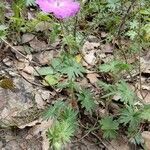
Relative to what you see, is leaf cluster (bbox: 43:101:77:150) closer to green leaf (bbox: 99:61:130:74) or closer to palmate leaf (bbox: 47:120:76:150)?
palmate leaf (bbox: 47:120:76:150)

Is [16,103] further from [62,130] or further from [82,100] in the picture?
[62,130]

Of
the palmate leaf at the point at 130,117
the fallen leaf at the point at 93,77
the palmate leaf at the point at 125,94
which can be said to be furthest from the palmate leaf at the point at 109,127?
the fallen leaf at the point at 93,77

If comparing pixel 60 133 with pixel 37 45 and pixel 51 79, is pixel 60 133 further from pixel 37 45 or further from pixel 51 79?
pixel 37 45

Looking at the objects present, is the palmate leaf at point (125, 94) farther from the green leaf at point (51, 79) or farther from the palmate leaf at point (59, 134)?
the green leaf at point (51, 79)

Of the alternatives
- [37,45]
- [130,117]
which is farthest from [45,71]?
[130,117]

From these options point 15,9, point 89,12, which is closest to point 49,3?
point 15,9

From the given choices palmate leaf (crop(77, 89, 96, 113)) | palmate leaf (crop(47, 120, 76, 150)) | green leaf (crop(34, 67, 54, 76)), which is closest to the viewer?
palmate leaf (crop(47, 120, 76, 150))

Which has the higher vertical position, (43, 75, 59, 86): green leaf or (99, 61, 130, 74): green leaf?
(99, 61, 130, 74): green leaf

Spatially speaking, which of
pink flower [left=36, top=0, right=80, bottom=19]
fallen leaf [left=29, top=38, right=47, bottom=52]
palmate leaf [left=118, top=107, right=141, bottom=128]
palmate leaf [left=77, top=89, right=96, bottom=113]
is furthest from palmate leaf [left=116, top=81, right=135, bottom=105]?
fallen leaf [left=29, top=38, right=47, bottom=52]
